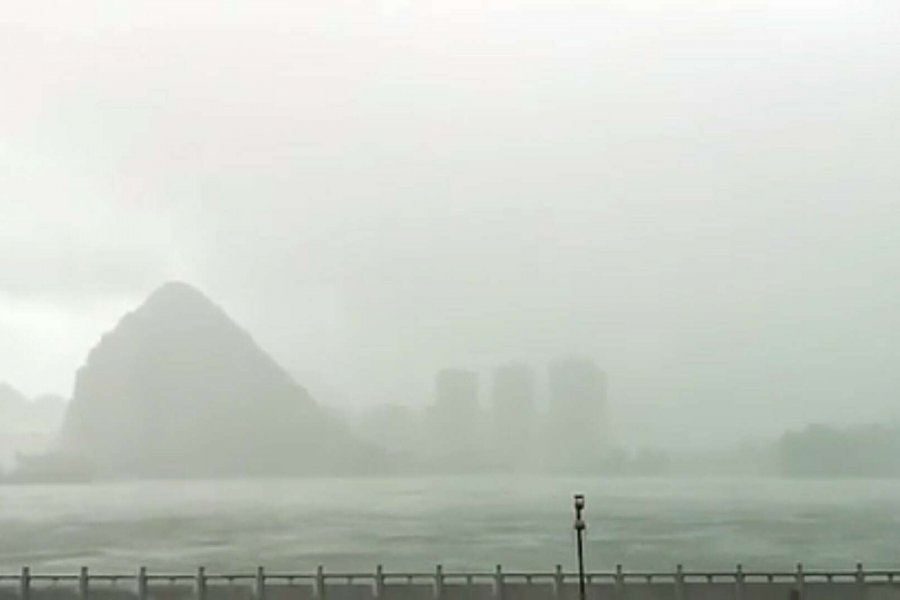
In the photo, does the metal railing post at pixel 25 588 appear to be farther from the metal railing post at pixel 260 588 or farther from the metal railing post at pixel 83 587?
the metal railing post at pixel 260 588

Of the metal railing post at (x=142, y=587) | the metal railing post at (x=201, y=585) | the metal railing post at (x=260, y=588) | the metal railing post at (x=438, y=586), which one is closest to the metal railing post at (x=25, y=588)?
the metal railing post at (x=142, y=587)

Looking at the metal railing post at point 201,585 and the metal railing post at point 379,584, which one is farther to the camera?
the metal railing post at point 201,585

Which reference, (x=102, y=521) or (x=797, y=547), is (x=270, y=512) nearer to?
(x=102, y=521)

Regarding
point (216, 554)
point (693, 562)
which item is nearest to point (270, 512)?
point (216, 554)

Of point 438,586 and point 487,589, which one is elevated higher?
point 438,586

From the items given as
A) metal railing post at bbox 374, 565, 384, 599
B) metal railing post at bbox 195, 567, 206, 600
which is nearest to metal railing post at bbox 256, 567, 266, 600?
metal railing post at bbox 195, 567, 206, 600

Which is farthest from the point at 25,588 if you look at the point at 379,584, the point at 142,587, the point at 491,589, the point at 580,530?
the point at 580,530

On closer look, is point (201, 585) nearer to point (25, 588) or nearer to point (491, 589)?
point (25, 588)

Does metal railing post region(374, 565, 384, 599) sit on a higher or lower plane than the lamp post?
lower

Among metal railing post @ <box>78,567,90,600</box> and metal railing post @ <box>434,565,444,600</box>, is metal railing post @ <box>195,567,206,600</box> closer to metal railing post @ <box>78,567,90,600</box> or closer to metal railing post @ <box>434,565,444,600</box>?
metal railing post @ <box>78,567,90,600</box>

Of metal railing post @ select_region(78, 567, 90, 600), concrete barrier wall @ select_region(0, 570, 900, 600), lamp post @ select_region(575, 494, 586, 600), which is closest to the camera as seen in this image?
lamp post @ select_region(575, 494, 586, 600)

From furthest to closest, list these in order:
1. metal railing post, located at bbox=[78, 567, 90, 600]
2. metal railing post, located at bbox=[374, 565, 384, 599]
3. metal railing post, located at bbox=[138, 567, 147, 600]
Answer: metal railing post, located at bbox=[138, 567, 147, 600]
metal railing post, located at bbox=[78, 567, 90, 600]
metal railing post, located at bbox=[374, 565, 384, 599]

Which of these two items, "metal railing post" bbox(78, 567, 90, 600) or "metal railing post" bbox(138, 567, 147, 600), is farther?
"metal railing post" bbox(138, 567, 147, 600)

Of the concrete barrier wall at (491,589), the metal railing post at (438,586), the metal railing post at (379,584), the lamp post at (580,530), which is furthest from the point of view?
the metal railing post at (438,586)
